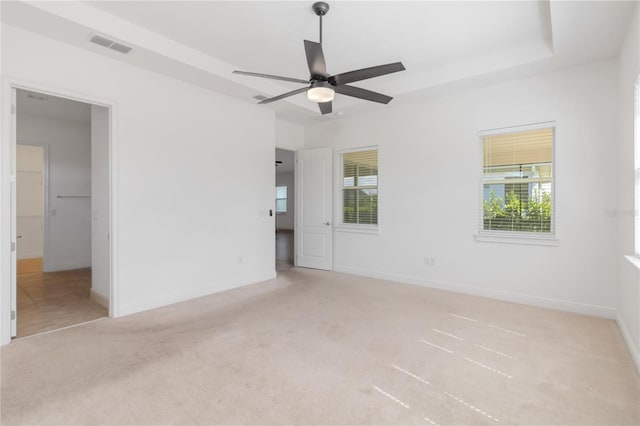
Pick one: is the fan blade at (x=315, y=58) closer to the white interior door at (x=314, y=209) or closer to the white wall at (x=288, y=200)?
the white interior door at (x=314, y=209)

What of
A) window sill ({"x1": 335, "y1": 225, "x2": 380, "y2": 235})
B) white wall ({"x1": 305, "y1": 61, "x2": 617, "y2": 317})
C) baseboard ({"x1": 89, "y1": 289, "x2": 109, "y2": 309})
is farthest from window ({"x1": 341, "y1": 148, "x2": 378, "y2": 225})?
baseboard ({"x1": 89, "y1": 289, "x2": 109, "y2": 309})

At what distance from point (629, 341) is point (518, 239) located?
1572mm

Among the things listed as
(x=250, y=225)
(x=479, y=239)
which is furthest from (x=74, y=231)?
(x=479, y=239)

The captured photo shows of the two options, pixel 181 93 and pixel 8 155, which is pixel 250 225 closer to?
pixel 181 93

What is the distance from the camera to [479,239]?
443cm

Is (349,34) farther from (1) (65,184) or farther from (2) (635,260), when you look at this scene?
(1) (65,184)

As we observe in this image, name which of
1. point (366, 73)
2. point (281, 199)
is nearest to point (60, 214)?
point (366, 73)

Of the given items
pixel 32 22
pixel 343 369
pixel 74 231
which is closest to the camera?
pixel 343 369

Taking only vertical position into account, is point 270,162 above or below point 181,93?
below

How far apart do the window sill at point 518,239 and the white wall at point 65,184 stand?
7.24 metres

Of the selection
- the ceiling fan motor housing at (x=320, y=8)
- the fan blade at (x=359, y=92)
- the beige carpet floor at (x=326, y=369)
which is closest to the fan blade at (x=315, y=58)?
the fan blade at (x=359, y=92)

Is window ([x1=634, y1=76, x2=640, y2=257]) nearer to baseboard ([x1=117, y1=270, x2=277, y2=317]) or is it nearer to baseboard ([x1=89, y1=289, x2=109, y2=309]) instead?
baseboard ([x1=117, y1=270, x2=277, y2=317])

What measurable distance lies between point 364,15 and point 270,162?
279cm

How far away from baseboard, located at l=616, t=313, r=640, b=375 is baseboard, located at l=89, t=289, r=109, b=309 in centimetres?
510
